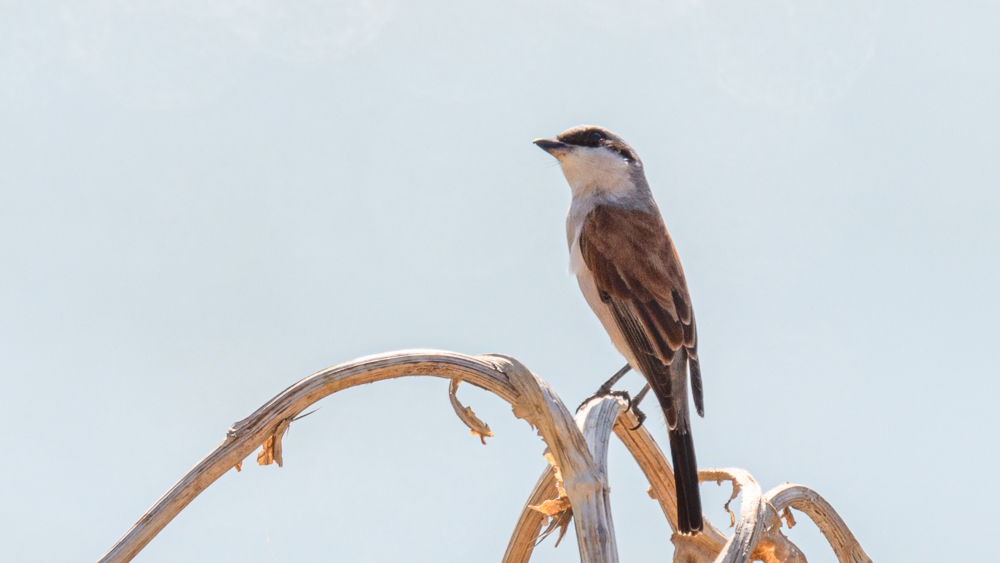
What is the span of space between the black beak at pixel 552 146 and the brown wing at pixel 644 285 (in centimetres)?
48

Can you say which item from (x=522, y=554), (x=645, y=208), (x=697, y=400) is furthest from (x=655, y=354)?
(x=522, y=554)

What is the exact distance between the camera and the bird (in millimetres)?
4031

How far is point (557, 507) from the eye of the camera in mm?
2055

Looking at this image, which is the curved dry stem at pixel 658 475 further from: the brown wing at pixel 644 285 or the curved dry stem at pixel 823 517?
the brown wing at pixel 644 285

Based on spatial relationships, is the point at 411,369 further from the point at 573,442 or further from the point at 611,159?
the point at 611,159

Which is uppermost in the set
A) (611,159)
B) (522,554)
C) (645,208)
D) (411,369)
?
(611,159)

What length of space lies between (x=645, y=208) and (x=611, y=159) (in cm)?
43

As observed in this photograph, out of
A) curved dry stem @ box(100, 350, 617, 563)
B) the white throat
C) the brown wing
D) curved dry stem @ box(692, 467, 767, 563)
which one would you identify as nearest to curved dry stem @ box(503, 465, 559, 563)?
curved dry stem @ box(100, 350, 617, 563)

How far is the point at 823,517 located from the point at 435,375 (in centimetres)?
132

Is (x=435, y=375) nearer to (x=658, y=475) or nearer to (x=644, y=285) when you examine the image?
(x=658, y=475)

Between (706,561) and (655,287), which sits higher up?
(655,287)

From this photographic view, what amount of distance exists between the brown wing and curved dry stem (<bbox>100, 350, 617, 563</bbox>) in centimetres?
181

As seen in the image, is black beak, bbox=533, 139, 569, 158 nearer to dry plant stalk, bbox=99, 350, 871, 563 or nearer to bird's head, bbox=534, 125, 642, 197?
bird's head, bbox=534, 125, 642, 197

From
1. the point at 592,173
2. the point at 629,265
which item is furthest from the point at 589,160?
the point at 629,265
